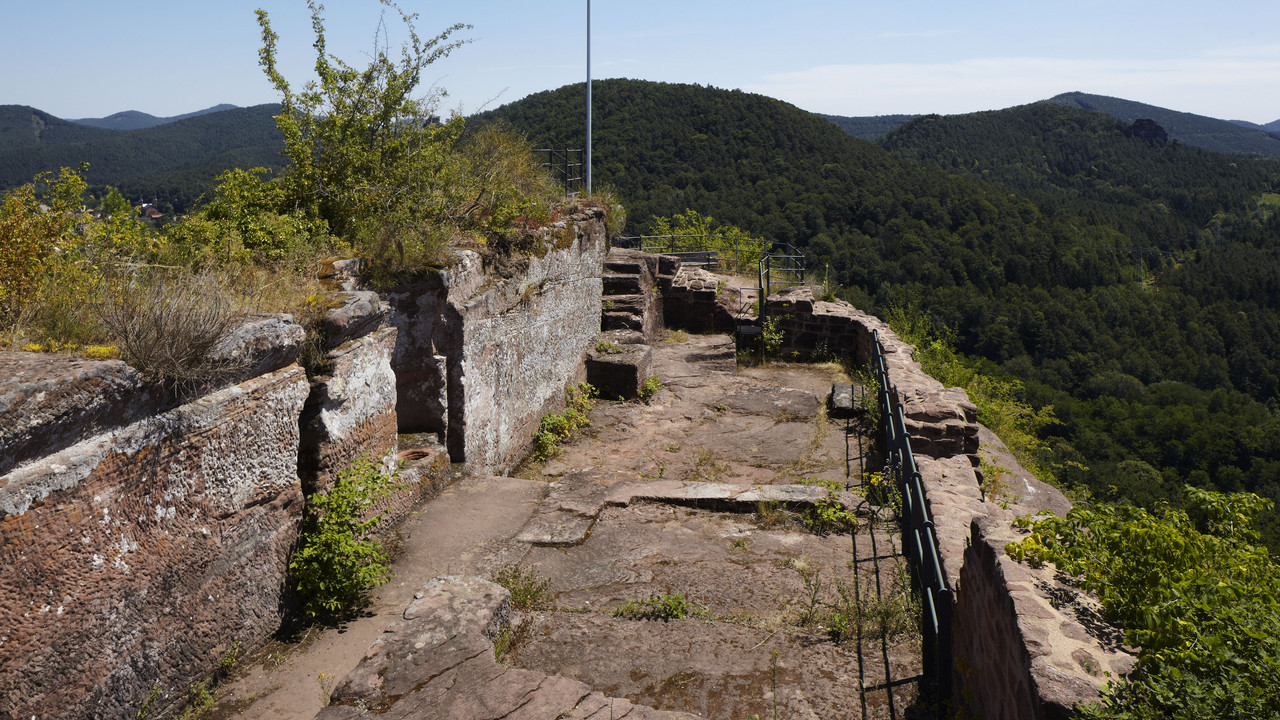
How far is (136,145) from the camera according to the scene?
7669 cm

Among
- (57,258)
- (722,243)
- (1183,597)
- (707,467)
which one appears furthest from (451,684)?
(722,243)

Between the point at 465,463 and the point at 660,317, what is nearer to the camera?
the point at 465,463

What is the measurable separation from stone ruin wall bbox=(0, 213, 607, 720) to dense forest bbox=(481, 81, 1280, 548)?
21.6 m

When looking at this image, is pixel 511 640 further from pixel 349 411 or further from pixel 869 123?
pixel 869 123

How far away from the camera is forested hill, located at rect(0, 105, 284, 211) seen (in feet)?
208

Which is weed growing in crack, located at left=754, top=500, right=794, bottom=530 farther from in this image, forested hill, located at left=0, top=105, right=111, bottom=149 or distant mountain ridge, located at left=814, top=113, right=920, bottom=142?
distant mountain ridge, located at left=814, top=113, right=920, bottom=142

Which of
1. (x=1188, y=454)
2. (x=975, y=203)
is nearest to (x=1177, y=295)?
(x=975, y=203)

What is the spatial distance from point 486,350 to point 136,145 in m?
87.9

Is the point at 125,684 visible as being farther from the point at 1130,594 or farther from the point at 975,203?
the point at 975,203

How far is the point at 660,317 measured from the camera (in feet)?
42.4

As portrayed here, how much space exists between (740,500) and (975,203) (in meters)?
45.9

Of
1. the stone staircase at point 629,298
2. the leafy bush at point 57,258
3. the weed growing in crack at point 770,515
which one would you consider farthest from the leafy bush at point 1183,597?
the stone staircase at point 629,298

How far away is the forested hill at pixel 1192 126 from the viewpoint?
164 metres

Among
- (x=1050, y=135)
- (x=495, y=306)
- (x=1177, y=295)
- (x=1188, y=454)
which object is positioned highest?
(x=1050, y=135)
